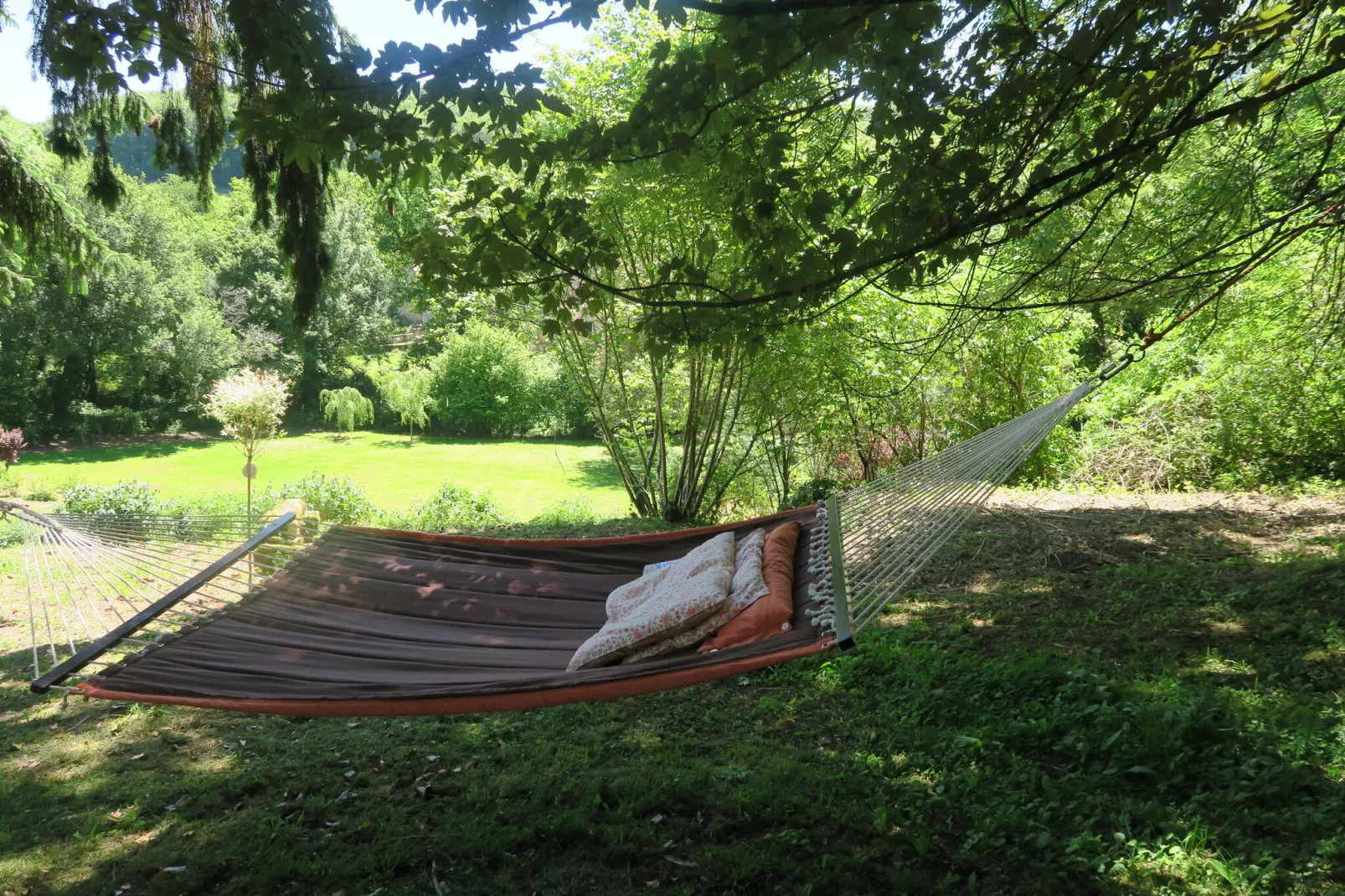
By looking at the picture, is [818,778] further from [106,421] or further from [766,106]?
[106,421]

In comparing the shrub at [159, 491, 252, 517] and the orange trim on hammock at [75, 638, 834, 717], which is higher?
the shrub at [159, 491, 252, 517]

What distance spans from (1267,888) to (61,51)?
101 inches

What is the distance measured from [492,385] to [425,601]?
11453 millimetres

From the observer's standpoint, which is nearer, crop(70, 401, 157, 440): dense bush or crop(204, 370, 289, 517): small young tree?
crop(204, 370, 289, 517): small young tree

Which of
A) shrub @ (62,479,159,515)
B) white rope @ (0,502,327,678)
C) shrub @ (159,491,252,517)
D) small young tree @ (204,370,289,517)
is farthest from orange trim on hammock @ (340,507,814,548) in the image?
shrub @ (62,479,159,515)

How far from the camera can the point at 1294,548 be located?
3.14 m

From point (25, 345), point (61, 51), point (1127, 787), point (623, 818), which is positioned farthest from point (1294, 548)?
point (25, 345)

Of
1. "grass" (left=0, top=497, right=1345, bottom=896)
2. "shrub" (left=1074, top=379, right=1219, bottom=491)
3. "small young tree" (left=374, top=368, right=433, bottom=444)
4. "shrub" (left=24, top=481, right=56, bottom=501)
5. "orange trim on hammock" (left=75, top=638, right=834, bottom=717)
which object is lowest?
"grass" (left=0, top=497, right=1345, bottom=896)

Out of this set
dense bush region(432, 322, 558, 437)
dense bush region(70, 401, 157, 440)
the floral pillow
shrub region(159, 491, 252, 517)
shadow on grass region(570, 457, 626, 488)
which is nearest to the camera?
the floral pillow

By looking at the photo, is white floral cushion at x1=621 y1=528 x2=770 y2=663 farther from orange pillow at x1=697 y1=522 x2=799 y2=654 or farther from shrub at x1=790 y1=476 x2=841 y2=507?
shrub at x1=790 y1=476 x2=841 y2=507

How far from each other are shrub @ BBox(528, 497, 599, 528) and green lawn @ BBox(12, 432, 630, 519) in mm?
1274

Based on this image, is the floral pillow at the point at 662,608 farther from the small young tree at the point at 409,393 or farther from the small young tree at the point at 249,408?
the small young tree at the point at 409,393

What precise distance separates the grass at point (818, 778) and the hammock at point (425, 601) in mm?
309

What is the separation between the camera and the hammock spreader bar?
5.95 feet
